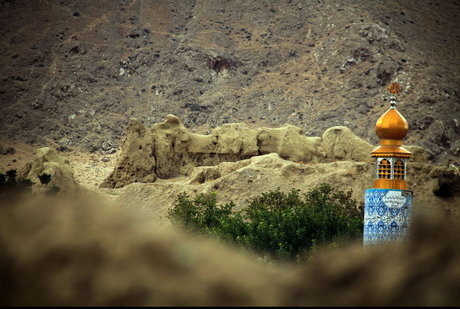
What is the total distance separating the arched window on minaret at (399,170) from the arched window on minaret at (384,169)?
13 centimetres

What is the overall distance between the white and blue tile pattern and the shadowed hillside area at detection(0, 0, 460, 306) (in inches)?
1.7

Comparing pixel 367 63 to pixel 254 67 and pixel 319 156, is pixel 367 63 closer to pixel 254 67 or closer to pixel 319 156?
pixel 254 67

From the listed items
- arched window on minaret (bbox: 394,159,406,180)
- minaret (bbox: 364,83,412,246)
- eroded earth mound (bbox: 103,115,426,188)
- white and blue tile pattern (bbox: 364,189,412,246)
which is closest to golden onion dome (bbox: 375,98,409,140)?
minaret (bbox: 364,83,412,246)

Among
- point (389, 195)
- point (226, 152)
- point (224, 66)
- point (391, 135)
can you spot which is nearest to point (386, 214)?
point (389, 195)

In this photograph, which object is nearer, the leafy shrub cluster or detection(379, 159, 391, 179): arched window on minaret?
detection(379, 159, 391, 179): arched window on minaret

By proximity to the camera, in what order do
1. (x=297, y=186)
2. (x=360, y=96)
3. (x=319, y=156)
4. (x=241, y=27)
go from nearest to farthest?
(x=297, y=186), (x=319, y=156), (x=360, y=96), (x=241, y=27)

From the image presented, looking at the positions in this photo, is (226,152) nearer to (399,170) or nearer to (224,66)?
(399,170)

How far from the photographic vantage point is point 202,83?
65.4m

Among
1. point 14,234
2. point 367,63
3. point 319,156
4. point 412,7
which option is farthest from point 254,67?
point 14,234

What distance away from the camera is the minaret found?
13539 millimetres

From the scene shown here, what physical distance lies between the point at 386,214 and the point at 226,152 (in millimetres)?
24789

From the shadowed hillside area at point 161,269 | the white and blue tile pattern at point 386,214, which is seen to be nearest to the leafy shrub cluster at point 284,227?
the white and blue tile pattern at point 386,214

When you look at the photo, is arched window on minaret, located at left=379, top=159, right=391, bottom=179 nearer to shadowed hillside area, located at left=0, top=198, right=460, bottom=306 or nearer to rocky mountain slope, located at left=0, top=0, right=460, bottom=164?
shadowed hillside area, located at left=0, top=198, right=460, bottom=306

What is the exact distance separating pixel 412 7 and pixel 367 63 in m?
13.4
